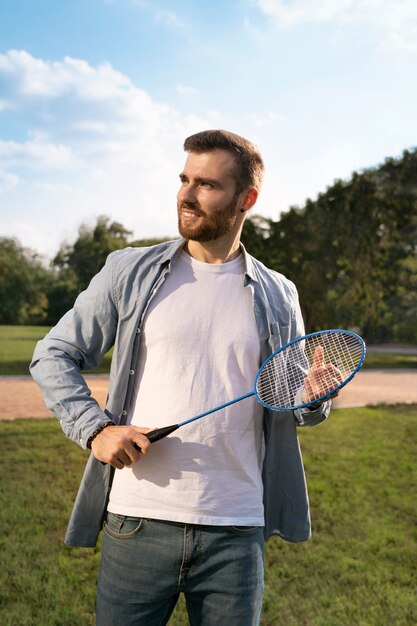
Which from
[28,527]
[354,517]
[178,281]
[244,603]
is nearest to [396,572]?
[354,517]

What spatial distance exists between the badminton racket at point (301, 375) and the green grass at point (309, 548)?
2671 millimetres

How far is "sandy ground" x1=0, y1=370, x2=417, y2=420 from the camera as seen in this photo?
1245 centimetres

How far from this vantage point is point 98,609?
7.23ft

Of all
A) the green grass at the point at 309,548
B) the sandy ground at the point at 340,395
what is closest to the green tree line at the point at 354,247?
the sandy ground at the point at 340,395

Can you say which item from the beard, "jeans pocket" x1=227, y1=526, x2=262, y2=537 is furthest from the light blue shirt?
"jeans pocket" x1=227, y1=526, x2=262, y2=537

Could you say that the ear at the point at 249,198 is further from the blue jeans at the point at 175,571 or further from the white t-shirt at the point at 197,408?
the blue jeans at the point at 175,571

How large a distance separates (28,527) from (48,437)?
3.77 meters

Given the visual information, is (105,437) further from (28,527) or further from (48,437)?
(48,437)

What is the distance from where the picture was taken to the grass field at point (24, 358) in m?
21.3

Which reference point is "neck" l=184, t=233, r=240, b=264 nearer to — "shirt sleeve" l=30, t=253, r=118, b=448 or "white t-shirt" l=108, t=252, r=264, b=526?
"white t-shirt" l=108, t=252, r=264, b=526

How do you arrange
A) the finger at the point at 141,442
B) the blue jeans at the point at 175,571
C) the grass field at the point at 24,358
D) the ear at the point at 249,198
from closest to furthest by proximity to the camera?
1. the finger at the point at 141,442
2. the blue jeans at the point at 175,571
3. the ear at the point at 249,198
4. the grass field at the point at 24,358

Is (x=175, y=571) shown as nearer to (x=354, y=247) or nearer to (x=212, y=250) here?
(x=212, y=250)

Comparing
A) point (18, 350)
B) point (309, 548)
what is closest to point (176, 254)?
point (309, 548)

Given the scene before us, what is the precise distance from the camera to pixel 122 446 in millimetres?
1991
